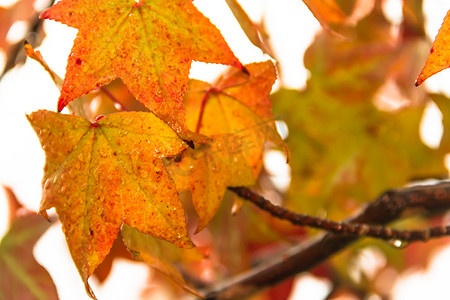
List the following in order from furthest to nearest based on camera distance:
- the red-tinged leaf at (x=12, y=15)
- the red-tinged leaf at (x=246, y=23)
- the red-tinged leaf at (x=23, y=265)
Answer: the red-tinged leaf at (x=12, y=15) < the red-tinged leaf at (x=23, y=265) < the red-tinged leaf at (x=246, y=23)

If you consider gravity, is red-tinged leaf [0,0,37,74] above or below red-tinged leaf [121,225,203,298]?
above

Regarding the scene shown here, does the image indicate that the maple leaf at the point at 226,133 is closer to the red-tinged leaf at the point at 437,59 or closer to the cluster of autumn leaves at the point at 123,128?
the cluster of autumn leaves at the point at 123,128

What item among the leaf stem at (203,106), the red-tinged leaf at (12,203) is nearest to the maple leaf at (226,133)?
the leaf stem at (203,106)

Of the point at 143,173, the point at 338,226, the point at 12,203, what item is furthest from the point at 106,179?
the point at 12,203

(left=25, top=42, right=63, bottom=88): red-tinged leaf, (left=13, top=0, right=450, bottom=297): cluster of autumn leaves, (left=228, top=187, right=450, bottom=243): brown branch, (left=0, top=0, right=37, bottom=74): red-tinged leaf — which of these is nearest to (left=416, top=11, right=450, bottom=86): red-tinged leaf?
(left=13, top=0, right=450, bottom=297): cluster of autumn leaves

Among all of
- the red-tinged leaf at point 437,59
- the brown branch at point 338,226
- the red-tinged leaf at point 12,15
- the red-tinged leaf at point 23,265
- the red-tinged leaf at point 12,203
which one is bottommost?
the red-tinged leaf at point 23,265

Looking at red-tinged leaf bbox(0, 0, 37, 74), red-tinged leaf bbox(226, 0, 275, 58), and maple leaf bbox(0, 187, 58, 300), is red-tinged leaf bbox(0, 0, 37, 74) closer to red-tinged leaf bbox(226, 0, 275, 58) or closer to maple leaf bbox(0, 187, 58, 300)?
maple leaf bbox(0, 187, 58, 300)

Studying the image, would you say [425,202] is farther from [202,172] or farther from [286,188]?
[286,188]

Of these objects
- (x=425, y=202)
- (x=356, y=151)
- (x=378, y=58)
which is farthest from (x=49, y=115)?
(x=378, y=58)
